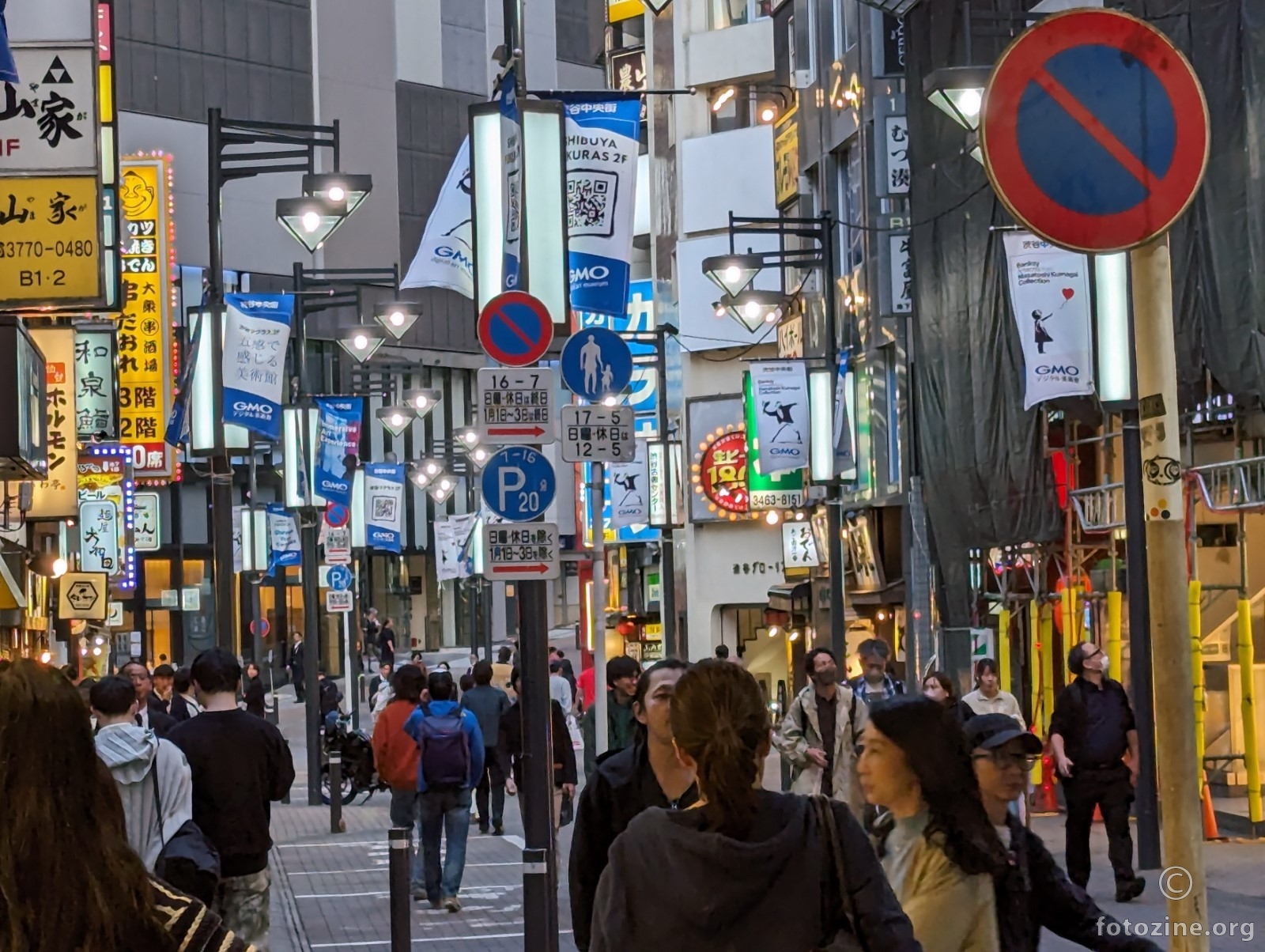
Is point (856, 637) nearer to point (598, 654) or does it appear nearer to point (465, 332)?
point (598, 654)

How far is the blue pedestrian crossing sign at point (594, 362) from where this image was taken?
621 inches

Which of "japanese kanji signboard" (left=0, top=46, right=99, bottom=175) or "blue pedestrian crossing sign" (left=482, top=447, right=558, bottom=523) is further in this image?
"japanese kanji signboard" (left=0, top=46, right=99, bottom=175)

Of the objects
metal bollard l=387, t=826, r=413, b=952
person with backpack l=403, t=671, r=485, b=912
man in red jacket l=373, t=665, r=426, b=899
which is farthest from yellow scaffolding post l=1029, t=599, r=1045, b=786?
metal bollard l=387, t=826, r=413, b=952

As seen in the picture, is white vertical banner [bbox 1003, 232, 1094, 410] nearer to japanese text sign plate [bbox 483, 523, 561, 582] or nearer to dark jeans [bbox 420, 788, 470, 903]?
dark jeans [bbox 420, 788, 470, 903]

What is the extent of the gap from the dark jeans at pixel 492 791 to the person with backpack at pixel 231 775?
43.9ft

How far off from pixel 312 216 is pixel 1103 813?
10427mm

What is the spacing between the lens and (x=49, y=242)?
14.7m

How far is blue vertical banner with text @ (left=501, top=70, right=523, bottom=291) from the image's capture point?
13391 millimetres

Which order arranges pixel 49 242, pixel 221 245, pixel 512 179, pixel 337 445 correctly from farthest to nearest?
pixel 337 445, pixel 221 245, pixel 49 242, pixel 512 179

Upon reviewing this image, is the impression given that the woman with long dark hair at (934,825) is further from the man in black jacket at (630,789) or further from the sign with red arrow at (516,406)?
the sign with red arrow at (516,406)

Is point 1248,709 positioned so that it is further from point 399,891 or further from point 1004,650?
point 399,891

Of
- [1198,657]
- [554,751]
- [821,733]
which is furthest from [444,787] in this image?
[1198,657]

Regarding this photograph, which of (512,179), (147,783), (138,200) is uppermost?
(138,200)

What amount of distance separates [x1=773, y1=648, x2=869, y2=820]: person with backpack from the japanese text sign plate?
207 cm
